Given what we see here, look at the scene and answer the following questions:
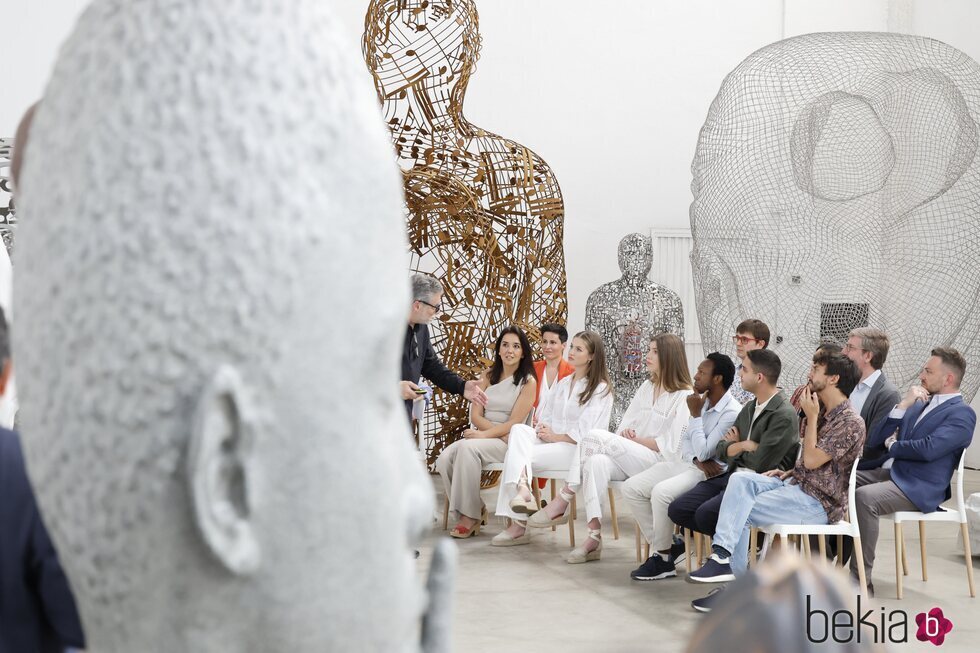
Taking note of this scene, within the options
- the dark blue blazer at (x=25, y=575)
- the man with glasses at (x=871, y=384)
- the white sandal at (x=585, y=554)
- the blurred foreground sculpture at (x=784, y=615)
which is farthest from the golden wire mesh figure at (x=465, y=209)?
the blurred foreground sculpture at (x=784, y=615)

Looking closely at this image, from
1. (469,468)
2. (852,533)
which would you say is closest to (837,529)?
(852,533)

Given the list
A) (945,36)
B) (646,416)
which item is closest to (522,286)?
(646,416)

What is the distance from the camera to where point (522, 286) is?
7.21m

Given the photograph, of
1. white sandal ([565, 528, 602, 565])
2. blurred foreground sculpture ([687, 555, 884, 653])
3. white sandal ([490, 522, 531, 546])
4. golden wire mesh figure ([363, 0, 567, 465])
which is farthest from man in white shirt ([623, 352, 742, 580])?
blurred foreground sculpture ([687, 555, 884, 653])

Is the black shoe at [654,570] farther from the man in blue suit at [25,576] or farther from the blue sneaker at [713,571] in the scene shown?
the man in blue suit at [25,576]

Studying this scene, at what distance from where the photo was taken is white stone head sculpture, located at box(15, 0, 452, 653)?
2.36ft

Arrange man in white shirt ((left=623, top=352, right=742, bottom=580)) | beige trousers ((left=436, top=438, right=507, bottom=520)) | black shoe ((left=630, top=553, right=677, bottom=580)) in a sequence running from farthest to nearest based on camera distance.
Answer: beige trousers ((left=436, top=438, right=507, bottom=520)), black shoe ((left=630, top=553, right=677, bottom=580)), man in white shirt ((left=623, top=352, right=742, bottom=580))

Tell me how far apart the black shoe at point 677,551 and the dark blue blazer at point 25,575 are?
15.0ft

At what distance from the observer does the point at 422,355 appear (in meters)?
5.93

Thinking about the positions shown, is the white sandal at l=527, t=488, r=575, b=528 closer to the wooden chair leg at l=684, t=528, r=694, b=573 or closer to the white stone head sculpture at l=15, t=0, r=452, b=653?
the wooden chair leg at l=684, t=528, r=694, b=573

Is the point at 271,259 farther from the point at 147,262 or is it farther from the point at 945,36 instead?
the point at 945,36

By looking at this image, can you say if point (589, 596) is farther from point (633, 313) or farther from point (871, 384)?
point (633, 313)

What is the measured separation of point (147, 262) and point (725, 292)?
272 inches

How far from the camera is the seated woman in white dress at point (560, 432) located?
20.0 ft
